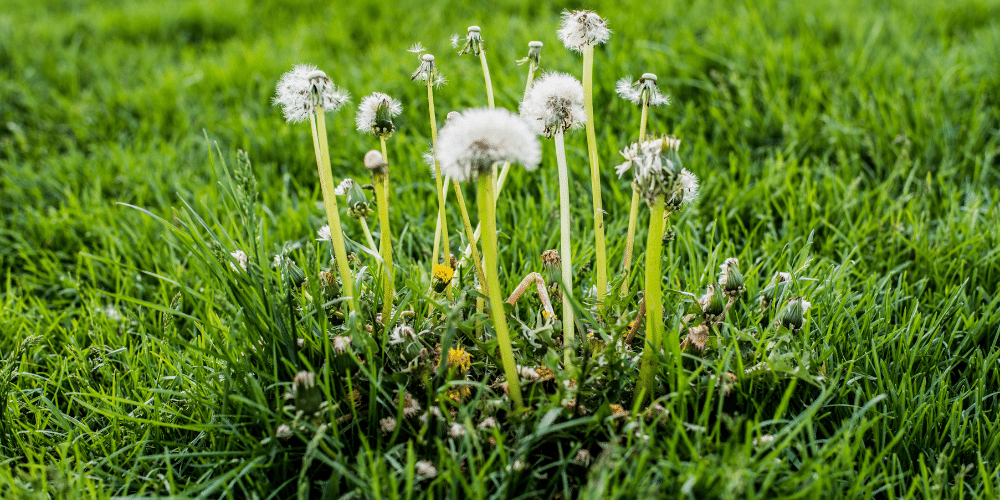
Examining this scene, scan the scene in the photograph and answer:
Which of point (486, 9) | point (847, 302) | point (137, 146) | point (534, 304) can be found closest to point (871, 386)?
point (847, 302)

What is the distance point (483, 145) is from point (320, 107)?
0.39 meters

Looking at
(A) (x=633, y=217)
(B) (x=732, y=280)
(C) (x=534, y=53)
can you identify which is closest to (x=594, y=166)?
(A) (x=633, y=217)

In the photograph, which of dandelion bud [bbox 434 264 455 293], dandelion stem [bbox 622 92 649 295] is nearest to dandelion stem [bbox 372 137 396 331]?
dandelion bud [bbox 434 264 455 293]

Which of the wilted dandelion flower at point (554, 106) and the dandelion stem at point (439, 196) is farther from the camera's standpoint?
the dandelion stem at point (439, 196)

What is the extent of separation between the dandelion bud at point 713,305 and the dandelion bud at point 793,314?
129 millimetres

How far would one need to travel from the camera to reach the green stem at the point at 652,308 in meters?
1.32

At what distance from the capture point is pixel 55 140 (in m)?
3.44

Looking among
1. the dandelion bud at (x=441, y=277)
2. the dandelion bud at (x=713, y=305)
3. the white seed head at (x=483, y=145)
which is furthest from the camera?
the dandelion bud at (x=441, y=277)

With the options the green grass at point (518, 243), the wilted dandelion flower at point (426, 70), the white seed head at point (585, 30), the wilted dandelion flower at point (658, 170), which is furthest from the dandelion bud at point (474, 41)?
the green grass at point (518, 243)

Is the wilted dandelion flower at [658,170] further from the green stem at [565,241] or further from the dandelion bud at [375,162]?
the dandelion bud at [375,162]

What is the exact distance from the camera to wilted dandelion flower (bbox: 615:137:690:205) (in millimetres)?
1199

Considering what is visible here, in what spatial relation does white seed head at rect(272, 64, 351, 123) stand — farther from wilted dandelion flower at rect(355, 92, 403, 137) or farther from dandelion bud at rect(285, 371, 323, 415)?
dandelion bud at rect(285, 371, 323, 415)

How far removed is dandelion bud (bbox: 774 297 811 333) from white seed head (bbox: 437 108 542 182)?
68 centimetres

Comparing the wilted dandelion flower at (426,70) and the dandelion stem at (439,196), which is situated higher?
the wilted dandelion flower at (426,70)
